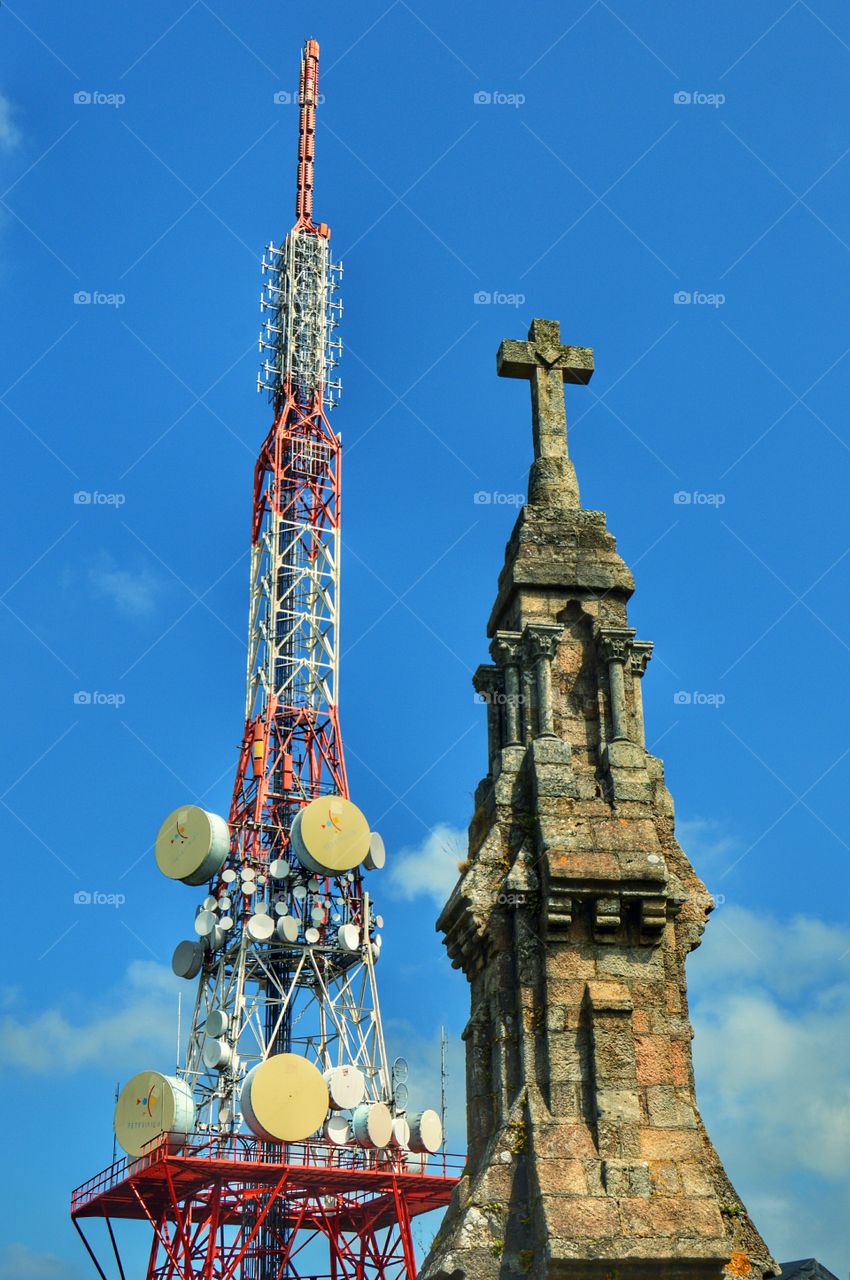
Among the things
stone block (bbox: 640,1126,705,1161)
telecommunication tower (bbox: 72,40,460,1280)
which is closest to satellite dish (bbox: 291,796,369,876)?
telecommunication tower (bbox: 72,40,460,1280)

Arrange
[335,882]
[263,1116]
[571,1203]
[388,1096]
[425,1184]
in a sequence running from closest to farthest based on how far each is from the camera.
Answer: [571,1203]
[263,1116]
[425,1184]
[388,1096]
[335,882]

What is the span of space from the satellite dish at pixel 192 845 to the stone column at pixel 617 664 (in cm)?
3986

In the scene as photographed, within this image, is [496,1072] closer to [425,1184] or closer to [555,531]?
[555,531]

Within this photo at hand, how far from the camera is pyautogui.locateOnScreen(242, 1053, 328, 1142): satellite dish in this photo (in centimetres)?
4484

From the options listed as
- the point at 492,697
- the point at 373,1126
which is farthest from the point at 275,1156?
the point at 492,697

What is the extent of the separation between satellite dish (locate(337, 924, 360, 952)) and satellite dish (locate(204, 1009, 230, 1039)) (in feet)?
16.7

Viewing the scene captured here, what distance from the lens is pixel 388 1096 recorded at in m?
52.9

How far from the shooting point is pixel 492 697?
14.9 metres

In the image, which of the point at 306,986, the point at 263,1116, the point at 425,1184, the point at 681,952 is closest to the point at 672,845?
the point at 681,952

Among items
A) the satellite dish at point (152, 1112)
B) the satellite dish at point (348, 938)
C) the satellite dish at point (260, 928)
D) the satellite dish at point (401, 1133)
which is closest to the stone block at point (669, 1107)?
→ the satellite dish at point (152, 1112)

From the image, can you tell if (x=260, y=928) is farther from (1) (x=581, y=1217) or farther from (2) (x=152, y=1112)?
(1) (x=581, y=1217)

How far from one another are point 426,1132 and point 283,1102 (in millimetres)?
7656

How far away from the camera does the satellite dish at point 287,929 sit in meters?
53.7

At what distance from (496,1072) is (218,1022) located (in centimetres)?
4013
